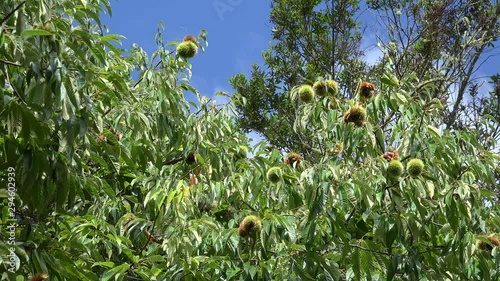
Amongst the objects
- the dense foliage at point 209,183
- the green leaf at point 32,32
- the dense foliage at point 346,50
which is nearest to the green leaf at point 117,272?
the dense foliage at point 209,183

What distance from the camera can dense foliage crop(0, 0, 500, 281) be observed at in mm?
1990

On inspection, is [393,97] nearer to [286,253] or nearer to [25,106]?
[286,253]

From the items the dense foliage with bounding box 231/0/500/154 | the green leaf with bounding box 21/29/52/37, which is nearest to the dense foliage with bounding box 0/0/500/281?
the green leaf with bounding box 21/29/52/37

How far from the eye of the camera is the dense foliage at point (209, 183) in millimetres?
1990

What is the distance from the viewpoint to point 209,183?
10.4 feet

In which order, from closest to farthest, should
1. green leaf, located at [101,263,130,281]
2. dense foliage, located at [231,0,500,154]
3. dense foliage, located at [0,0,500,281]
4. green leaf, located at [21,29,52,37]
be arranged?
1. green leaf, located at [21,29,52,37]
2. dense foliage, located at [0,0,500,281]
3. green leaf, located at [101,263,130,281]
4. dense foliage, located at [231,0,500,154]

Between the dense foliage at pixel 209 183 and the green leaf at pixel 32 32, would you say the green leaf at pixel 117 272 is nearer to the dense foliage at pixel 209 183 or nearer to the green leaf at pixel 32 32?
the dense foliage at pixel 209 183

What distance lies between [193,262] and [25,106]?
96 cm

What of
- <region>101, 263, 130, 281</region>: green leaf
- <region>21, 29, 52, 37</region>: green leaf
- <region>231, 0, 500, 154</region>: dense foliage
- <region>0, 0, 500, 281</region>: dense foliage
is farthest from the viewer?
<region>231, 0, 500, 154</region>: dense foliage

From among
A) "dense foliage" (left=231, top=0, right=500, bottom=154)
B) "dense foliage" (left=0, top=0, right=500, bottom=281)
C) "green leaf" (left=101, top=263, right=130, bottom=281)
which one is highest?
"dense foliage" (left=231, top=0, right=500, bottom=154)

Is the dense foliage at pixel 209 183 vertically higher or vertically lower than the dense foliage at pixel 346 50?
lower

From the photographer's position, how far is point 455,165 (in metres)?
2.81

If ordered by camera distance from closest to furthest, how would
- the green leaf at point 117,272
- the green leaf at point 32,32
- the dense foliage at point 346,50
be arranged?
1. the green leaf at point 32,32
2. the green leaf at point 117,272
3. the dense foliage at point 346,50

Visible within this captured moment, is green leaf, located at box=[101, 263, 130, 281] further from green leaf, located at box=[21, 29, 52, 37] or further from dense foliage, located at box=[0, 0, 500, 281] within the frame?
green leaf, located at box=[21, 29, 52, 37]
